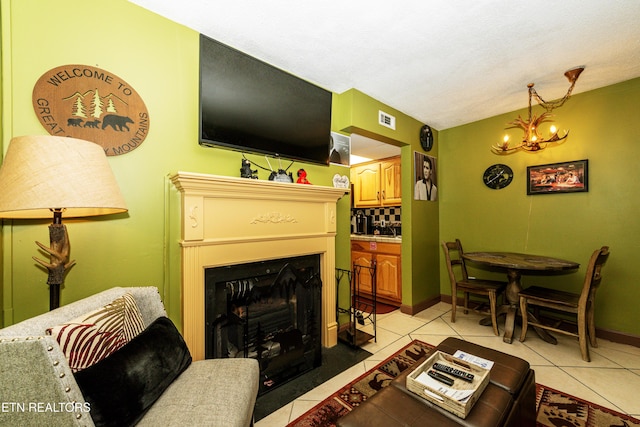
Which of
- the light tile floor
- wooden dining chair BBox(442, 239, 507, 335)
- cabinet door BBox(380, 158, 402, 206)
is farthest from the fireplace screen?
cabinet door BBox(380, 158, 402, 206)

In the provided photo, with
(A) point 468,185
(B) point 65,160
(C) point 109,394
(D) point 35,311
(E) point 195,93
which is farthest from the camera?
(A) point 468,185

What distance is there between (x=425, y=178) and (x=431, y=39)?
2026 millimetres

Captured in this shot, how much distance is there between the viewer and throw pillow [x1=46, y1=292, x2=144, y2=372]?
876mm

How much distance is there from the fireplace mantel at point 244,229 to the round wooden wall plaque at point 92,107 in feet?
1.22

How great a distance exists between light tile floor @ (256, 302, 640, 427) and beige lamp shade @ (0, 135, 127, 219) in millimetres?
1601

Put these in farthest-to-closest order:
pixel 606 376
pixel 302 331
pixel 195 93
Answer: pixel 302 331, pixel 606 376, pixel 195 93

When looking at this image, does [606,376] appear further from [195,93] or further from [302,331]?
[195,93]

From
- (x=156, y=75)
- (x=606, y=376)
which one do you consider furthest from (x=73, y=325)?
(x=606, y=376)

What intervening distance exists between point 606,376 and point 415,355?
57.0 inches

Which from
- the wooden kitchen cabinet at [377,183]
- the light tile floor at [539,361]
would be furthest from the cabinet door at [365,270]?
the wooden kitchen cabinet at [377,183]

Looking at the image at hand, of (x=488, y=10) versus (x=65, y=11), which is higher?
(x=488, y=10)

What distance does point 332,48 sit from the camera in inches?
79.4

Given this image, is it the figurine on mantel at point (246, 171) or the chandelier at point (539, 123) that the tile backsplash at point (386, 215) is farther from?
the figurine on mantel at point (246, 171)

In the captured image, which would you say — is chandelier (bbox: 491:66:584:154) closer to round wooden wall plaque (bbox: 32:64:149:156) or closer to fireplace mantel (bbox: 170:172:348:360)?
fireplace mantel (bbox: 170:172:348:360)
